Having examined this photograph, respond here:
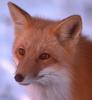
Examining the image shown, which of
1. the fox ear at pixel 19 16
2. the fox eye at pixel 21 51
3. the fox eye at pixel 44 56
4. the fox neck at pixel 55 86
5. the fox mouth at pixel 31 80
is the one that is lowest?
the fox neck at pixel 55 86

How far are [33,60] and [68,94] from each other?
29 cm

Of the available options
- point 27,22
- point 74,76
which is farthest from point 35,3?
point 74,76

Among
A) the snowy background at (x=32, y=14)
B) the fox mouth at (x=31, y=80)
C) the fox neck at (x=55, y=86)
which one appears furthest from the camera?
the snowy background at (x=32, y=14)

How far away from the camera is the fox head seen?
6.79 ft

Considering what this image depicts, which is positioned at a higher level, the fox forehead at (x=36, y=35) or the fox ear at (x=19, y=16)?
the fox ear at (x=19, y=16)

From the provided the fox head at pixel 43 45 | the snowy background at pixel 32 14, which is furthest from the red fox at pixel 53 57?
the snowy background at pixel 32 14

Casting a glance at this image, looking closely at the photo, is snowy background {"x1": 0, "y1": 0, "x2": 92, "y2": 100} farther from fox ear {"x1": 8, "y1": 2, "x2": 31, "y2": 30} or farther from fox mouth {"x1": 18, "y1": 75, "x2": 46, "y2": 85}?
fox mouth {"x1": 18, "y1": 75, "x2": 46, "y2": 85}

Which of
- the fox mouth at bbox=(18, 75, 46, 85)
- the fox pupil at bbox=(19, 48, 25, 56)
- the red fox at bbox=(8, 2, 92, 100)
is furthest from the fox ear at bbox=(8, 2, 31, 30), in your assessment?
the fox mouth at bbox=(18, 75, 46, 85)

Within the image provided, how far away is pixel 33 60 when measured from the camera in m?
2.08

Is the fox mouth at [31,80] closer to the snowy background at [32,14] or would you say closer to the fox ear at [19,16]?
the fox ear at [19,16]

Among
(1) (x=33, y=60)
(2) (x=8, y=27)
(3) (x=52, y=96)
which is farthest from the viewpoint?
(2) (x=8, y=27)

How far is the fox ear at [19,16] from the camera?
86.7 inches

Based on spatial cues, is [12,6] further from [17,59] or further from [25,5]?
[25,5]

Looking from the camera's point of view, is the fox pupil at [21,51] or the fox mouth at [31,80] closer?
the fox mouth at [31,80]
